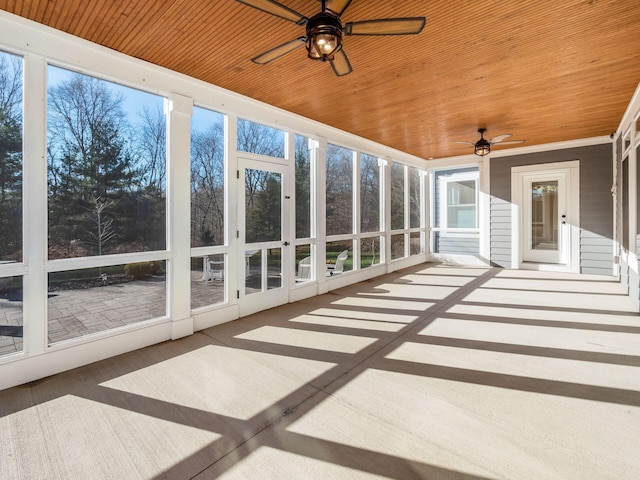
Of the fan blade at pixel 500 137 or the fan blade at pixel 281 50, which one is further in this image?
the fan blade at pixel 500 137

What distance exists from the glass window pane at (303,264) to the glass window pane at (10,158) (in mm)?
3376

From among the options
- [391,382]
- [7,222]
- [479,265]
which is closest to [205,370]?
[391,382]

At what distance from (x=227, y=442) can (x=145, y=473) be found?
42cm

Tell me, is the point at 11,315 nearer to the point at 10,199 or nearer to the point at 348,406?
the point at 10,199

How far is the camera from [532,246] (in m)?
7.90

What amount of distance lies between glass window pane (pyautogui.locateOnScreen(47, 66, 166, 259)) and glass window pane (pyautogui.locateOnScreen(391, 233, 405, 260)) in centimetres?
551

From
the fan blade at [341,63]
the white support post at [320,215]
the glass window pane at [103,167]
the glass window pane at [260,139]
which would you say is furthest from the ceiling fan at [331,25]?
the white support post at [320,215]

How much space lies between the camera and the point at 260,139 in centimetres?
473

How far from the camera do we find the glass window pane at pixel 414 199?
8.66m

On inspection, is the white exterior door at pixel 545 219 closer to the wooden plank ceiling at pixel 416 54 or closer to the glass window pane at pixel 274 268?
the wooden plank ceiling at pixel 416 54

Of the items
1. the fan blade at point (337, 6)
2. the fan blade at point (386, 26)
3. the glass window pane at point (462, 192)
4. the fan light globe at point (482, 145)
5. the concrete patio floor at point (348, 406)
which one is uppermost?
the fan light globe at point (482, 145)

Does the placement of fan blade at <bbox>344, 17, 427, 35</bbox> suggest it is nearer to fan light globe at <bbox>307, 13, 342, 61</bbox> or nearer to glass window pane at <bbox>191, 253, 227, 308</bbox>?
fan light globe at <bbox>307, 13, 342, 61</bbox>

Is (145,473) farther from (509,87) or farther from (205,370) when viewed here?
(509,87)

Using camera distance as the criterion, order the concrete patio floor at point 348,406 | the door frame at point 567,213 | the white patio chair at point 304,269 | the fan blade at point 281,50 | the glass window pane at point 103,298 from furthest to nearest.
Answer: the door frame at point 567,213
the white patio chair at point 304,269
the glass window pane at point 103,298
the fan blade at point 281,50
the concrete patio floor at point 348,406
